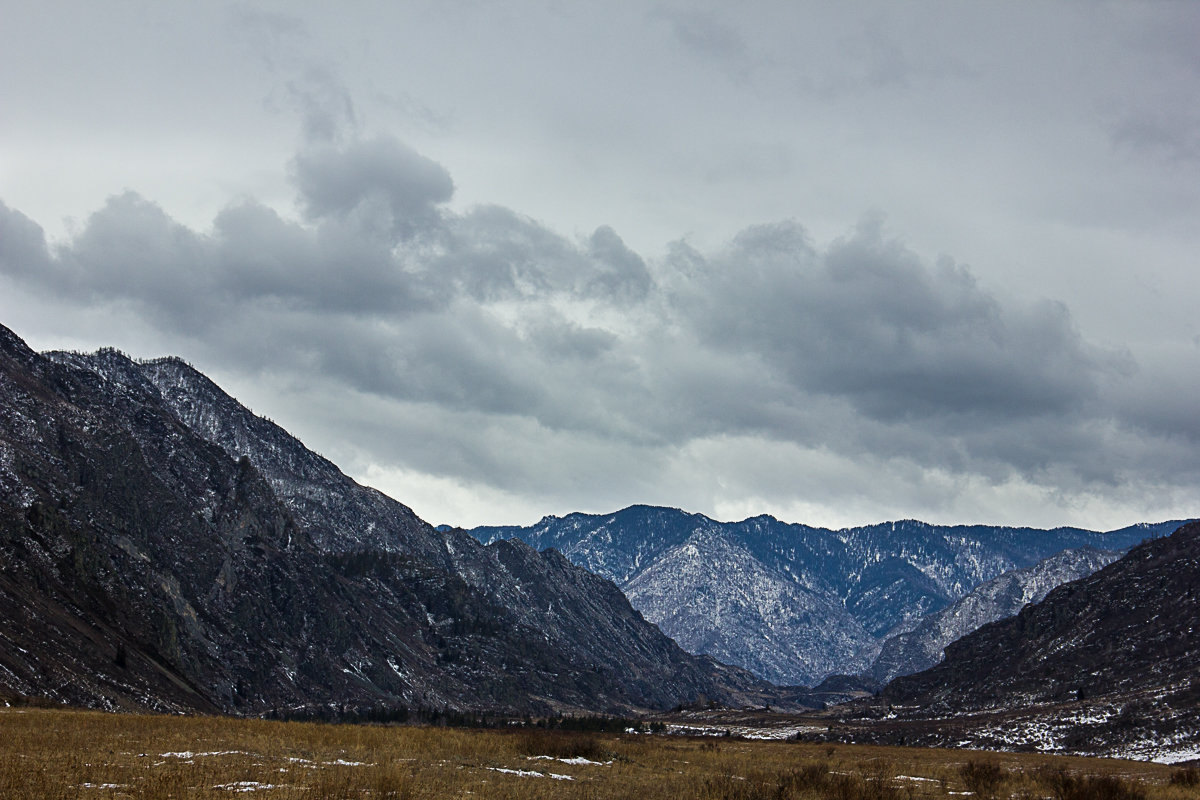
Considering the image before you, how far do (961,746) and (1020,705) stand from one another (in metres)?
64.5

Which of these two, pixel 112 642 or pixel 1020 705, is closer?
pixel 112 642

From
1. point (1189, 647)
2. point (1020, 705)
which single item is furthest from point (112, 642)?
point (1189, 647)

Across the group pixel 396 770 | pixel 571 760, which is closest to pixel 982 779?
pixel 571 760

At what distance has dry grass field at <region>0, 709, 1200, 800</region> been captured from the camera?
23781 millimetres

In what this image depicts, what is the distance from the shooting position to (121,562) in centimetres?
14662

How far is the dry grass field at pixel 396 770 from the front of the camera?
23.8 meters

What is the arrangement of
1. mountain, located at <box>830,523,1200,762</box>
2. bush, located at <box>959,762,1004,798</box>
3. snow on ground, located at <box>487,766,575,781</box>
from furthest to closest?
mountain, located at <box>830,523,1200,762</box> < bush, located at <box>959,762,1004,798</box> < snow on ground, located at <box>487,766,575,781</box>

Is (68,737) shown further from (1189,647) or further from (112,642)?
(1189,647)

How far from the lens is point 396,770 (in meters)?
28.3

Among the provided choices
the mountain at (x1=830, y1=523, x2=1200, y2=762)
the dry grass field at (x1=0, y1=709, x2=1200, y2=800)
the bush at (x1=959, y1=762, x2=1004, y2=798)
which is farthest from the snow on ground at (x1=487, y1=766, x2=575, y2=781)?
the mountain at (x1=830, y1=523, x2=1200, y2=762)

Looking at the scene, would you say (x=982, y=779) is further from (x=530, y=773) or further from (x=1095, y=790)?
(x=530, y=773)

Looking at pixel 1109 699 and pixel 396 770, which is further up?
pixel 396 770

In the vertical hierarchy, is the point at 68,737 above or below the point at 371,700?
above

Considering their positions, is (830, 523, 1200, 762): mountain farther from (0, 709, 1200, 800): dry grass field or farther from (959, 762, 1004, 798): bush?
(0, 709, 1200, 800): dry grass field
